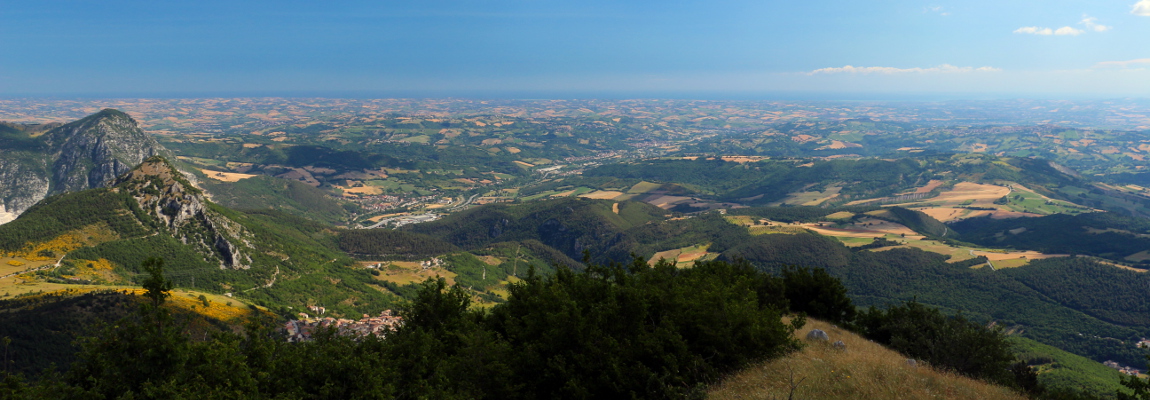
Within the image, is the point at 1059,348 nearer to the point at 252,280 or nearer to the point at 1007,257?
the point at 1007,257

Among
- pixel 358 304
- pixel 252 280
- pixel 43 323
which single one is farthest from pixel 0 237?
pixel 358 304

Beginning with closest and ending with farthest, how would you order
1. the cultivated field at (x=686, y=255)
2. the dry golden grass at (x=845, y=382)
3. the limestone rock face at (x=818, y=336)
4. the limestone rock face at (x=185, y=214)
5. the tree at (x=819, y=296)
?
the dry golden grass at (x=845, y=382)
the limestone rock face at (x=818, y=336)
the tree at (x=819, y=296)
the limestone rock face at (x=185, y=214)
the cultivated field at (x=686, y=255)

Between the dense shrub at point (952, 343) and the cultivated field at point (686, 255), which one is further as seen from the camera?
the cultivated field at point (686, 255)

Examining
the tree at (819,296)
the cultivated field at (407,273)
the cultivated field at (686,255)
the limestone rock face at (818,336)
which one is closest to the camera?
the limestone rock face at (818,336)

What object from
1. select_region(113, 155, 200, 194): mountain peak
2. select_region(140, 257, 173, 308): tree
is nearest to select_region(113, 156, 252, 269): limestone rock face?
select_region(113, 155, 200, 194): mountain peak

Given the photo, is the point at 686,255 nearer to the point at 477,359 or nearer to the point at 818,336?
the point at 818,336

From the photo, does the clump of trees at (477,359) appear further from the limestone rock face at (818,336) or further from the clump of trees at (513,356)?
the limestone rock face at (818,336)

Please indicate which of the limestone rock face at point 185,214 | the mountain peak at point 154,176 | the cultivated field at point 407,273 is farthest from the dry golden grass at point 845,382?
the mountain peak at point 154,176
